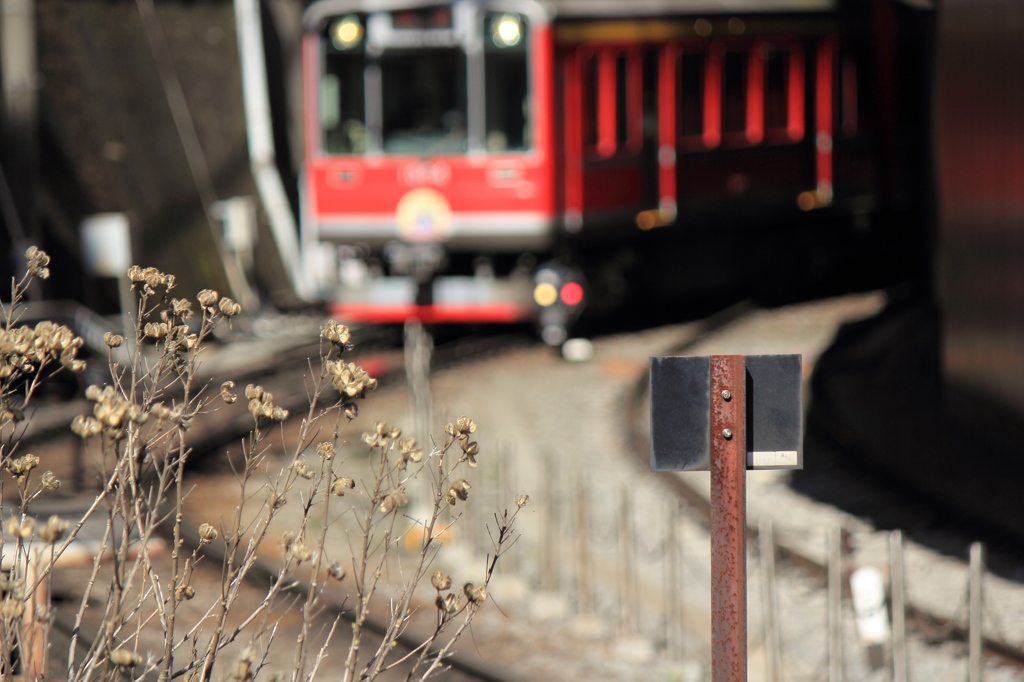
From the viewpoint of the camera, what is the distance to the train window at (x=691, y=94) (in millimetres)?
13062

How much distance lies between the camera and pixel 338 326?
2717 millimetres

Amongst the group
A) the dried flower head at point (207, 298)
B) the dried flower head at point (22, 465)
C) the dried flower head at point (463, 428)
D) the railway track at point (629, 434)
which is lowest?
the railway track at point (629, 434)

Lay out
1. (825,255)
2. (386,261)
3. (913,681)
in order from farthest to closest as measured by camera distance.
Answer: (825,255)
(386,261)
(913,681)

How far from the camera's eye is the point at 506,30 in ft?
37.8

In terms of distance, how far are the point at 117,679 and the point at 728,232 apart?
1238cm

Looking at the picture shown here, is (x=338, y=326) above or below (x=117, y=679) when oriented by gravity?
above

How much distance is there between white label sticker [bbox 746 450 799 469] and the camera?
9.49 ft

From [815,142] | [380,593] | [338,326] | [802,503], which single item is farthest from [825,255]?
[338,326]

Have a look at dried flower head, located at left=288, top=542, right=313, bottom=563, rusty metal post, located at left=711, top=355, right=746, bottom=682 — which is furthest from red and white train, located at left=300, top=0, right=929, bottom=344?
dried flower head, located at left=288, top=542, right=313, bottom=563

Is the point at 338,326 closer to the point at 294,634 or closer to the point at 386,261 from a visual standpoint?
the point at 294,634

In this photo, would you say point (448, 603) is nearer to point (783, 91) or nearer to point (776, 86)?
point (776, 86)

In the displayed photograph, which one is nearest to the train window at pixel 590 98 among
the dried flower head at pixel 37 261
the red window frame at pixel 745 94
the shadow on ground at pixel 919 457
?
the red window frame at pixel 745 94

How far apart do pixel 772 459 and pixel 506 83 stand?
9.14 m

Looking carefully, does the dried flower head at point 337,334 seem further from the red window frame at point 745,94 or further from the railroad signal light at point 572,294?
the red window frame at point 745,94
